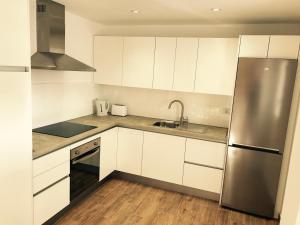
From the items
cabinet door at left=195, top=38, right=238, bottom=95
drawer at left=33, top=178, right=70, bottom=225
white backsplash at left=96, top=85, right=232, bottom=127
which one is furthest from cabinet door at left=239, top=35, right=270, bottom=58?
drawer at left=33, top=178, right=70, bottom=225

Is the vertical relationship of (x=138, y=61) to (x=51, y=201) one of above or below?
above

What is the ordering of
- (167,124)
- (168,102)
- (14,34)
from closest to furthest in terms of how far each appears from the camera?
(14,34) → (167,124) → (168,102)

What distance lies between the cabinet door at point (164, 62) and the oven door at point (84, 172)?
1.19m

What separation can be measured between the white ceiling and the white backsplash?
3.26ft

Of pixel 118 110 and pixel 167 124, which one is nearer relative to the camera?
pixel 167 124

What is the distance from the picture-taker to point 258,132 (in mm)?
2543

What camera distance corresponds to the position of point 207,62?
2.94 metres

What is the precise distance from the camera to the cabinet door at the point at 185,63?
2990 mm

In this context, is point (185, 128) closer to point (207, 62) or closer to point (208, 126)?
point (208, 126)

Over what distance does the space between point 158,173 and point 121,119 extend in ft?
3.00

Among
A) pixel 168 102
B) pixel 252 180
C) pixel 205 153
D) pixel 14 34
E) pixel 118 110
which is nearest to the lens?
pixel 14 34

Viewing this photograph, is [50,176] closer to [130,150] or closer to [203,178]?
[130,150]

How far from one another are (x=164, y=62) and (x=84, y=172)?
5.53 ft

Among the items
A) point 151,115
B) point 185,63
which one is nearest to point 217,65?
point 185,63
